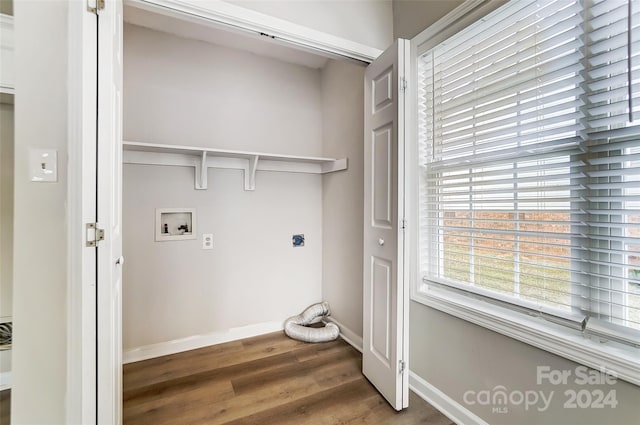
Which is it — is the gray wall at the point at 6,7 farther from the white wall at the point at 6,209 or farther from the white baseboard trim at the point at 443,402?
the white baseboard trim at the point at 443,402

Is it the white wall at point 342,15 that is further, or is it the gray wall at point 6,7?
the white wall at point 342,15

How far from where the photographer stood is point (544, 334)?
44.2 inches

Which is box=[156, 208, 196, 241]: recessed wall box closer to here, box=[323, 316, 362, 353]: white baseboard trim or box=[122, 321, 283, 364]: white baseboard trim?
box=[122, 321, 283, 364]: white baseboard trim

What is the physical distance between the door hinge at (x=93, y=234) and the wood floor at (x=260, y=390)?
1.19m

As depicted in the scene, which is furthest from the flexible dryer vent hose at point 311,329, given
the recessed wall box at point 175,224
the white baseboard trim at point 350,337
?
the recessed wall box at point 175,224

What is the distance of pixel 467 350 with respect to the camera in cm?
144

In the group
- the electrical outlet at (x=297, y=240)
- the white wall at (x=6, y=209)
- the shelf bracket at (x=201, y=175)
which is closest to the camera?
the white wall at (x=6, y=209)

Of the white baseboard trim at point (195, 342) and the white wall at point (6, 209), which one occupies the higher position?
the white wall at point (6, 209)

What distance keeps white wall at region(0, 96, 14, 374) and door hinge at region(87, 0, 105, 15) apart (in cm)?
43

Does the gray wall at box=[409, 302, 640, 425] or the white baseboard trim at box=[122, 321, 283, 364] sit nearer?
the gray wall at box=[409, 302, 640, 425]

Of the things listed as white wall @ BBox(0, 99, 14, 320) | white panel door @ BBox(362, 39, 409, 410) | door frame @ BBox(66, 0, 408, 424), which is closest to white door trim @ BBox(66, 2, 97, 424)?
door frame @ BBox(66, 0, 408, 424)

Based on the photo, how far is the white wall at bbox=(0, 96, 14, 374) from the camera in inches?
35.4

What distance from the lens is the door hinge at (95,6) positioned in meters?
0.93

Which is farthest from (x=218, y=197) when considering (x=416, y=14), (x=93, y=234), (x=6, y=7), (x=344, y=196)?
(x=416, y=14)
